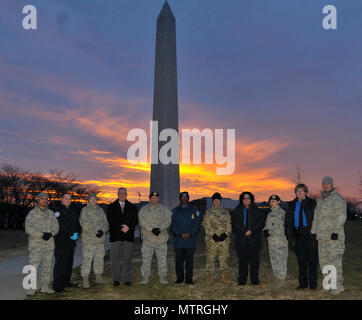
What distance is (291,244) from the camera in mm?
7793

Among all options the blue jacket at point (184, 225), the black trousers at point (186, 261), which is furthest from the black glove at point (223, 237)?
the black trousers at point (186, 261)

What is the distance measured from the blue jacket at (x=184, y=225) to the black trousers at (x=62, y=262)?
2118 millimetres

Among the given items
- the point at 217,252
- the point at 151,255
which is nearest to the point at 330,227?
the point at 217,252

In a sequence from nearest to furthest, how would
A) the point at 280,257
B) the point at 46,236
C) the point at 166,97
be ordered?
the point at 46,236 < the point at 280,257 < the point at 166,97

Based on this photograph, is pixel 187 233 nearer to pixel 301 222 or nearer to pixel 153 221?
pixel 153 221

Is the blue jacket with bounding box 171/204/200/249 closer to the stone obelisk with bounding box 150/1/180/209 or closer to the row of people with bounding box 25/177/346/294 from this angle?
the row of people with bounding box 25/177/346/294

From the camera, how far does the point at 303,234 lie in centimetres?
757

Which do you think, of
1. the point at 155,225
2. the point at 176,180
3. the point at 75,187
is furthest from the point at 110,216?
the point at 75,187

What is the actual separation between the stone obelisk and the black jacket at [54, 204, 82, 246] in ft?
58.0

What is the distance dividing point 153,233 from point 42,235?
2.22 m

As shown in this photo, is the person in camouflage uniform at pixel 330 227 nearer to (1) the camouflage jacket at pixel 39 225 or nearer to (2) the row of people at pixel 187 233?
(2) the row of people at pixel 187 233

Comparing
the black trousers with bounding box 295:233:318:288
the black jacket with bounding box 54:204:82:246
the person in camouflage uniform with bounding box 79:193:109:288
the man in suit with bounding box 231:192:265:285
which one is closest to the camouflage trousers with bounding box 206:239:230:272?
the man in suit with bounding box 231:192:265:285
